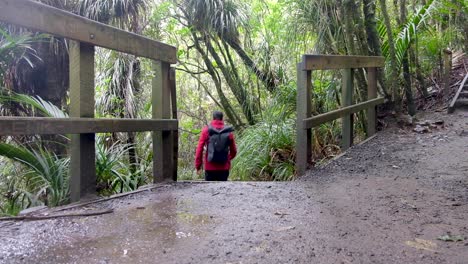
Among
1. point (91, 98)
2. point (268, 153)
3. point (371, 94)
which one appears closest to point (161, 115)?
point (91, 98)

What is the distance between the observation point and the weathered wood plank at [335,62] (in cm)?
472

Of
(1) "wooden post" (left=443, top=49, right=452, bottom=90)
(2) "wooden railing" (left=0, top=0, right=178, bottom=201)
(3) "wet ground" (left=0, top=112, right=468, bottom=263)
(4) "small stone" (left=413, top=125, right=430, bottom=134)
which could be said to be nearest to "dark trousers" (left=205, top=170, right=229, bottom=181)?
(3) "wet ground" (left=0, top=112, right=468, bottom=263)

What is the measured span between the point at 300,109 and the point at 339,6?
276 centimetres

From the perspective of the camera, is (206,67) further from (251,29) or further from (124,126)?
(124,126)

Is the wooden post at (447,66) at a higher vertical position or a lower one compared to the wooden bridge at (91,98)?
higher

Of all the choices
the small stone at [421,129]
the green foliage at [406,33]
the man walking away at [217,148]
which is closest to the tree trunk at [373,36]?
the green foliage at [406,33]

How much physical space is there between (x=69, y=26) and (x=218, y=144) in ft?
10.1

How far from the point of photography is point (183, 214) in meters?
2.97

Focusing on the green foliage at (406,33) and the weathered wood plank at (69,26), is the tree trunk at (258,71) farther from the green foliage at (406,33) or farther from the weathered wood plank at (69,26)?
the weathered wood plank at (69,26)

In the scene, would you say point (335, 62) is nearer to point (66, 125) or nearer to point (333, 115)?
point (333, 115)

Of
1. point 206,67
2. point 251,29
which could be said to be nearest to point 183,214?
point 251,29

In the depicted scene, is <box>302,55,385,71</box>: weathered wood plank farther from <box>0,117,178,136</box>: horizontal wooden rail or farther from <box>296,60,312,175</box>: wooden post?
<box>0,117,178,136</box>: horizontal wooden rail

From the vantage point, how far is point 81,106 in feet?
9.77

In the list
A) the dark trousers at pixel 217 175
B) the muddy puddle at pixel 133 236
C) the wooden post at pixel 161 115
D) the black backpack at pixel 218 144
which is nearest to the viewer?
the muddy puddle at pixel 133 236
